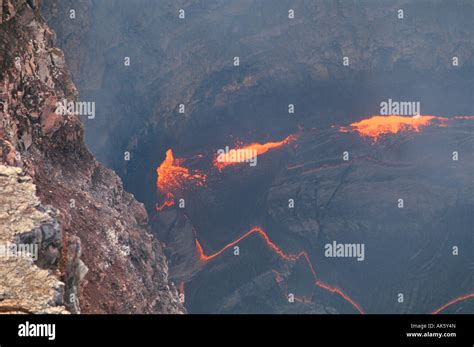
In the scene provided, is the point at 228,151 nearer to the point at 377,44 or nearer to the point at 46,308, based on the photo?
the point at 377,44

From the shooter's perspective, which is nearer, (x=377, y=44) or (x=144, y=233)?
(x=144, y=233)

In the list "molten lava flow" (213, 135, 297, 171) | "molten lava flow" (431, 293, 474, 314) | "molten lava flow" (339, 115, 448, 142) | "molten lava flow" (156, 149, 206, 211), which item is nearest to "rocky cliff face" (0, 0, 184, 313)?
"molten lava flow" (156, 149, 206, 211)

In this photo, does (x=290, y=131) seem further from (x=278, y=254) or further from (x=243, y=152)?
(x=278, y=254)

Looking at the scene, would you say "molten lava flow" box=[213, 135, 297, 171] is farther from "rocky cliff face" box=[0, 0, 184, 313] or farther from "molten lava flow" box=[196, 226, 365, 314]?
"rocky cliff face" box=[0, 0, 184, 313]

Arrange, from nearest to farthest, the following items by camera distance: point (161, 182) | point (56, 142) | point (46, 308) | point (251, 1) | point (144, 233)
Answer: point (46, 308) < point (56, 142) < point (144, 233) < point (161, 182) < point (251, 1)

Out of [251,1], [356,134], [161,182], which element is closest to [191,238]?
[161,182]

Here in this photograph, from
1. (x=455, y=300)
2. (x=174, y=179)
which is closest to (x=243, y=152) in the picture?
(x=174, y=179)
